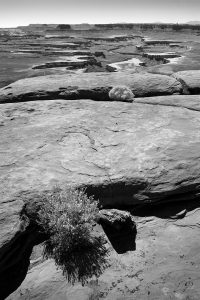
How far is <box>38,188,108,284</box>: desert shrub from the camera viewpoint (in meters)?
5.87

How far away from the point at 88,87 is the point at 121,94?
1.26 metres

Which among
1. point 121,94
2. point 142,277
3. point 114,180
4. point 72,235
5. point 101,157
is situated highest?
point 121,94

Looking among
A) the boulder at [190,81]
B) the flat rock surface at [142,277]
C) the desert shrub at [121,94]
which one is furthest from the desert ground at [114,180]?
the boulder at [190,81]

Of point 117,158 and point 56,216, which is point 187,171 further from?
point 56,216

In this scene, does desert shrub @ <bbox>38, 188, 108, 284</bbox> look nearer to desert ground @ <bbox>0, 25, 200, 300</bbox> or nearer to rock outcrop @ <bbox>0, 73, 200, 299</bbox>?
desert ground @ <bbox>0, 25, 200, 300</bbox>

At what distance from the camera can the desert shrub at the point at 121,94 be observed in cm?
1072

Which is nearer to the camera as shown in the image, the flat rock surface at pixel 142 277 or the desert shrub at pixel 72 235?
the flat rock surface at pixel 142 277

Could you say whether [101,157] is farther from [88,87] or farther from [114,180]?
[88,87]

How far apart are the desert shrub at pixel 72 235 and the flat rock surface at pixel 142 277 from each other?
0.19m

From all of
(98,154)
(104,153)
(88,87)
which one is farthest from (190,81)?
Answer: (98,154)

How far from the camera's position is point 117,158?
24.9ft

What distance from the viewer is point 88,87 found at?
11.4 metres

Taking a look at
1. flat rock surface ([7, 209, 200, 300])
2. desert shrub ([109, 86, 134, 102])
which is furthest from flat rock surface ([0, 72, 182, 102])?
flat rock surface ([7, 209, 200, 300])

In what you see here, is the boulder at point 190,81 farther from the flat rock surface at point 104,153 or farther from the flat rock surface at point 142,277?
the flat rock surface at point 142,277
